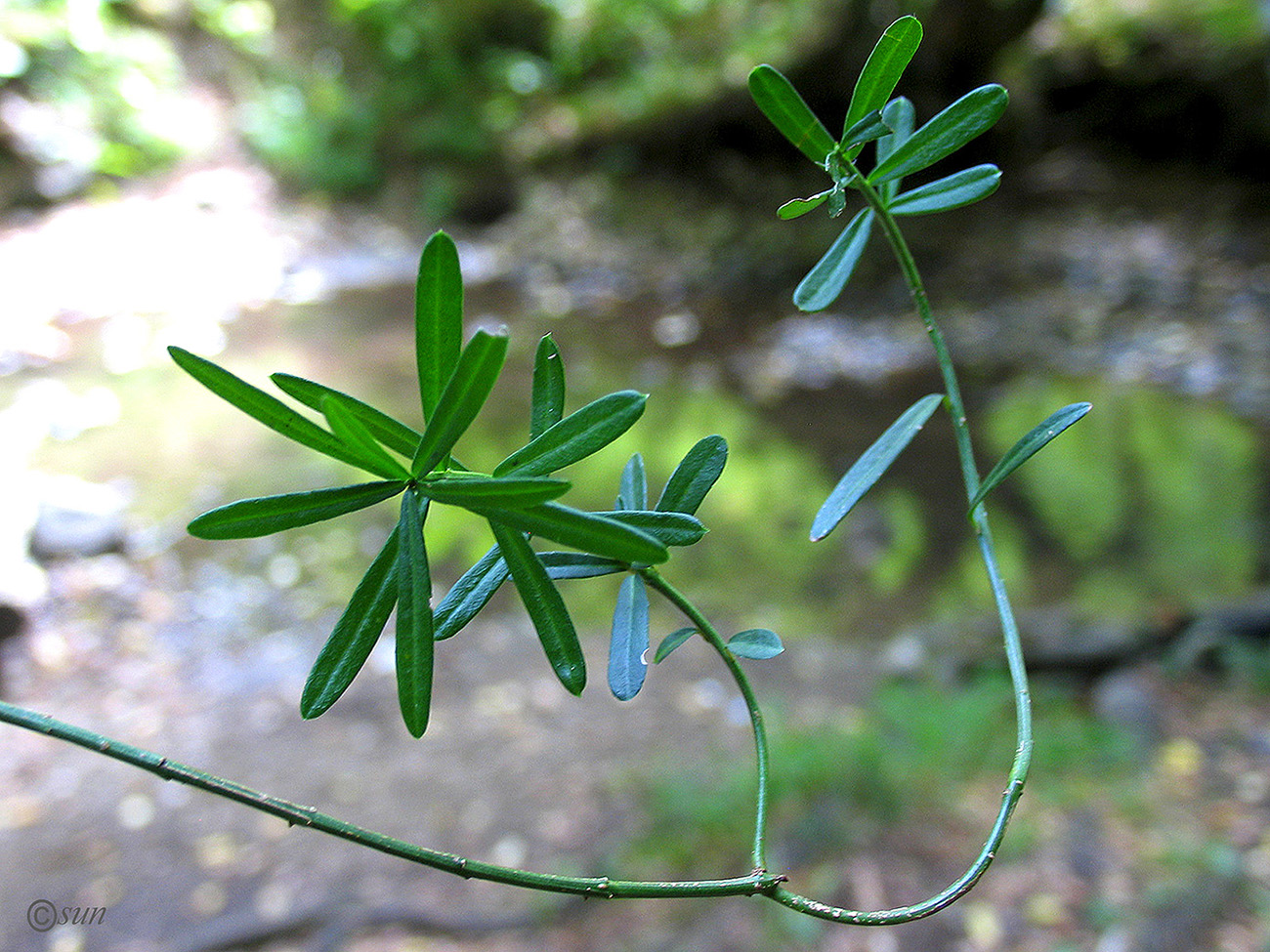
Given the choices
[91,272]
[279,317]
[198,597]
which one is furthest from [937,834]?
[91,272]

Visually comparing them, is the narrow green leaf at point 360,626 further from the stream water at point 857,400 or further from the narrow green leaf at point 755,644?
the stream water at point 857,400

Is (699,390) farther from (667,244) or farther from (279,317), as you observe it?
(279,317)

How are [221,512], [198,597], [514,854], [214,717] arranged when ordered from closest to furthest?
[221,512] → [514,854] → [214,717] → [198,597]

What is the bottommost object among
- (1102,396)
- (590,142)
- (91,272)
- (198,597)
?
(198,597)

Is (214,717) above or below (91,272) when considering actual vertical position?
below

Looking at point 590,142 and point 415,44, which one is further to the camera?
point 415,44
